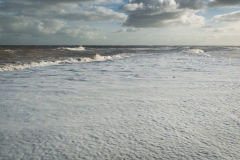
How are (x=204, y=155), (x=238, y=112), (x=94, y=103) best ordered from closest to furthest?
(x=204, y=155)
(x=238, y=112)
(x=94, y=103)

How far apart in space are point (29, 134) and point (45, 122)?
443 mm

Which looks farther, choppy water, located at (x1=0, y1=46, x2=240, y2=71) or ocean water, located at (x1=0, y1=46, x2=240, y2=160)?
choppy water, located at (x1=0, y1=46, x2=240, y2=71)

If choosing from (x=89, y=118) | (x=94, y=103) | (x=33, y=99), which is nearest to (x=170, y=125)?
(x=89, y=118)

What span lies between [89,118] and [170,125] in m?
1.33

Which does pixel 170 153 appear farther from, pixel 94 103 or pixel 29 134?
pixel 94 103

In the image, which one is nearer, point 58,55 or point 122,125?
point 122,125

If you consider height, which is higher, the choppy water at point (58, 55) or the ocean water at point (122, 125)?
the choppy water at point (58, 55)

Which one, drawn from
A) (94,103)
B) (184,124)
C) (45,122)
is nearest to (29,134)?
(45,122)

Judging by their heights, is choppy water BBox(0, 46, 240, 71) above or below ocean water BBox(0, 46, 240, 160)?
above

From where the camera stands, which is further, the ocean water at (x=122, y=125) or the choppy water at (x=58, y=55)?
the choppy water at (x=58, y=55)

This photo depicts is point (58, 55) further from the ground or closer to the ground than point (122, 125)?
further from the ground

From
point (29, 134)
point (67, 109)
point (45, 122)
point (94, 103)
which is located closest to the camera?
point (29, 134)

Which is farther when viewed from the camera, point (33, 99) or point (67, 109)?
point (33, 99)

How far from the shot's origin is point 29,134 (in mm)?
2729
